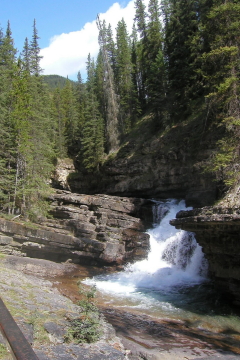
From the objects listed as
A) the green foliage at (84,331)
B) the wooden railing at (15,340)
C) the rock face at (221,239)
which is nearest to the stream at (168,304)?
the rock face at (221,239)

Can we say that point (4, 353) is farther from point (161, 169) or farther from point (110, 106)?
point (110, 106)

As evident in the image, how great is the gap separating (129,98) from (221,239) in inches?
1216

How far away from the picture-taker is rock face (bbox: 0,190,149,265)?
19016 millimetres

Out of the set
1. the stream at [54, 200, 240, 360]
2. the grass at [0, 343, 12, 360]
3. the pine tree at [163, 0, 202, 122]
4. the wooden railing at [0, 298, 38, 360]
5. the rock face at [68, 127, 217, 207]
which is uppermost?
the pine tree at [163, 0, 202, 122]

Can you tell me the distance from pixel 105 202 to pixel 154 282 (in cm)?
904

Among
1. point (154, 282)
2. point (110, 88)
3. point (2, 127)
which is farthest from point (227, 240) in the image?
point (110, 88)

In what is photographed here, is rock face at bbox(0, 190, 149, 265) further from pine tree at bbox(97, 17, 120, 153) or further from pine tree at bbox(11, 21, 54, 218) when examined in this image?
pine tree at bbox(97, 17, 120, 153)

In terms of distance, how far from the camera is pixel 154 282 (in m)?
17.2

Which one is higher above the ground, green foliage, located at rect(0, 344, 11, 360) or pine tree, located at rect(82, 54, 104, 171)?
pine tree, located at rect(82, 54, 104, 171)

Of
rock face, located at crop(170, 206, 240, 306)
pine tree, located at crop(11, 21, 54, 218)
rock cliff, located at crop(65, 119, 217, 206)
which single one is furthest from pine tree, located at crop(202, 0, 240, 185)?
pine tree, located at crop(11, 21, 54, 218)

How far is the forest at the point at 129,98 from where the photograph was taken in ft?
57.6

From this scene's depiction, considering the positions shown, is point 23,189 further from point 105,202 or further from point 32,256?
point 105,202

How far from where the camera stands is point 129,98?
133ft

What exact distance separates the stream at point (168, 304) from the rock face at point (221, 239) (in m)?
0.92
